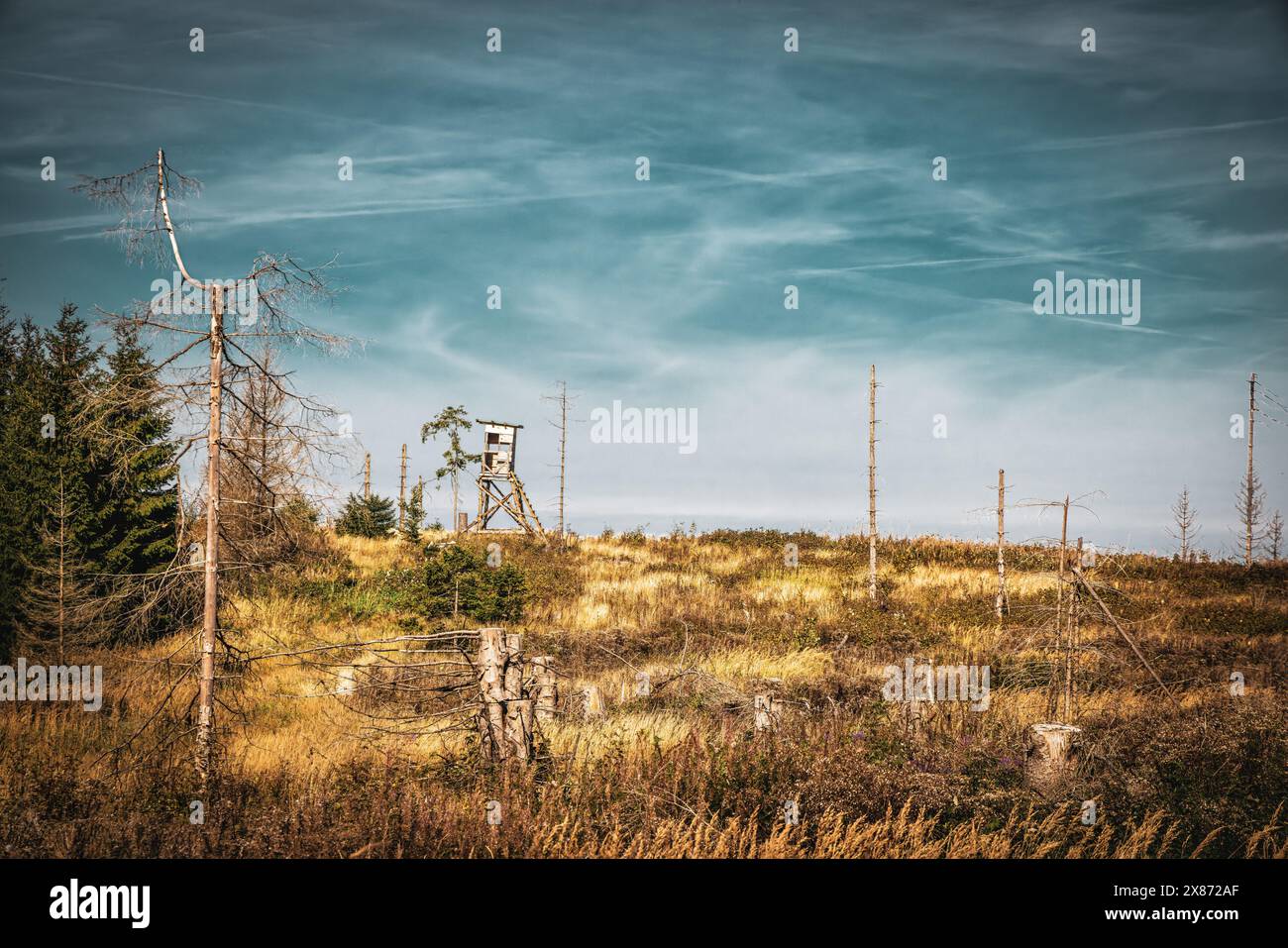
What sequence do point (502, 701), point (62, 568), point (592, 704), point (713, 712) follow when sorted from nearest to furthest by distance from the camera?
point (502, 701) < point (592, 704) < point (713, 712) < point (62, 568)

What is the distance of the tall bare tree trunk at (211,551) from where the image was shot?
19.4 feet

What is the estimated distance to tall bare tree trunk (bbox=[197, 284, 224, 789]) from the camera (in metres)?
5.91

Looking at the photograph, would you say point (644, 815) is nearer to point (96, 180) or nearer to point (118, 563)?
point (96, 180)

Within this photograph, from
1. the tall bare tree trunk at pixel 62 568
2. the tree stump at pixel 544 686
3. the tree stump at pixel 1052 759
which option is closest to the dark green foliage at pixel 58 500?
the tall bare tree trunk at pixel 62 568

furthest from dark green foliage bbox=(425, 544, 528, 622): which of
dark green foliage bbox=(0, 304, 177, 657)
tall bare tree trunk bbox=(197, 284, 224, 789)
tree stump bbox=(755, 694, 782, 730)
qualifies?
tall bare tree trunk bbox=(197, 284, 224, 789)

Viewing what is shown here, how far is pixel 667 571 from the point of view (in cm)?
2594

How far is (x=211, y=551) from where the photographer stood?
6047 mm

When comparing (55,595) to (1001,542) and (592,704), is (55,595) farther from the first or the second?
(1001,542)

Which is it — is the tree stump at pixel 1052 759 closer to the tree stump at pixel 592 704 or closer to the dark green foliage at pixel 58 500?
the tree stump at pixel 592 704

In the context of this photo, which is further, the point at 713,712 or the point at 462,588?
the point at 462,588

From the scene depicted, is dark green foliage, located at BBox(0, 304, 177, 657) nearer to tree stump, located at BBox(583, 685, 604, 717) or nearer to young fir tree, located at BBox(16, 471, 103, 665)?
young fir tree, located at BBox(16, 471, 103, 665)

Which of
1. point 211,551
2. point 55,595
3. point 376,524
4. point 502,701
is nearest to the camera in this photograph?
point 211,551

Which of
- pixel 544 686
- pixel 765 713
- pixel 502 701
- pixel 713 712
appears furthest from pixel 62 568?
pixel 765 713
